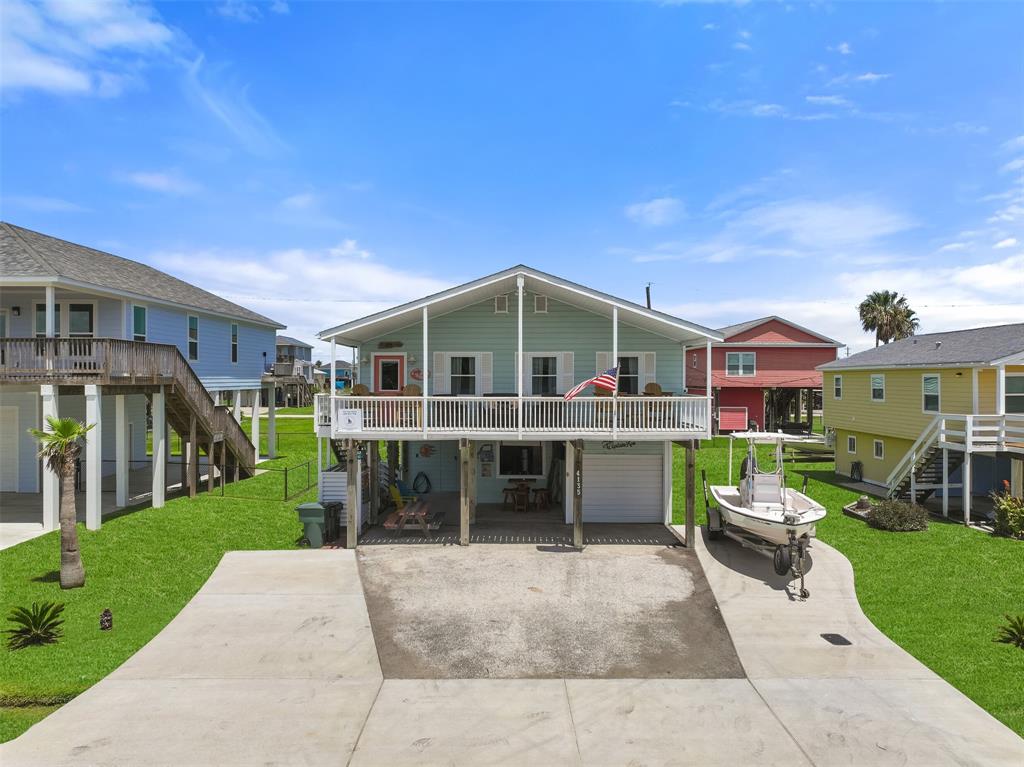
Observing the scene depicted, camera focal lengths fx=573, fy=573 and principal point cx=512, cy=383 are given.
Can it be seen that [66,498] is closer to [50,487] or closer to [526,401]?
[50,487]

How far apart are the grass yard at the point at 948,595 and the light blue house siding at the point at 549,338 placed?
5.27 m

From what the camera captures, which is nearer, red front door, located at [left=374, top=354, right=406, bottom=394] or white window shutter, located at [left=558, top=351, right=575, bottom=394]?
white window shutter, located at [left=558, top=351, right=575, bottom=394]

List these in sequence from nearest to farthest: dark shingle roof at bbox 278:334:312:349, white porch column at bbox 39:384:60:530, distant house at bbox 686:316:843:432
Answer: white porch column at bbox 39:384:60:530
distant house at bbox 686:316:843:432
dark shingle roof at bbox 278:334:312:349

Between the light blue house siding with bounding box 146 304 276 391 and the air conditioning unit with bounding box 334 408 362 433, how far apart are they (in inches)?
389

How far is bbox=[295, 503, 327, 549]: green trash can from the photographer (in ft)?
48.9

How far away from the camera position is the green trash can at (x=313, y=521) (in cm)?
1491

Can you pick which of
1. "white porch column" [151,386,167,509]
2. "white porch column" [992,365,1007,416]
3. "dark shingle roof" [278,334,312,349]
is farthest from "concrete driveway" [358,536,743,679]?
"dark shingle roof" [278,334,312,349]

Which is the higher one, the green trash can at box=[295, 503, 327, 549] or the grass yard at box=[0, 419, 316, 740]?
the green trash can at box=[295, 503, 327, 549]

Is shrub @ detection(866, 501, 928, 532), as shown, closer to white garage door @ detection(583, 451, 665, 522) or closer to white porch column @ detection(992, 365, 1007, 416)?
white porch column @ detection(992, 365, 1007, 416)

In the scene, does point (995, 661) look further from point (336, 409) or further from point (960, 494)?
point (960, 494)

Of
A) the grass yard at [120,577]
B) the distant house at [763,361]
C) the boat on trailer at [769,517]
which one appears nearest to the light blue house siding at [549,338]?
the boat on trailer at [769,517]

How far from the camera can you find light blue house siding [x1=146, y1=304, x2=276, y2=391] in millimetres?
20547

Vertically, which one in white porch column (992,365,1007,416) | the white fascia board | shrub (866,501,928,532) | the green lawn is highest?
the white fascia board

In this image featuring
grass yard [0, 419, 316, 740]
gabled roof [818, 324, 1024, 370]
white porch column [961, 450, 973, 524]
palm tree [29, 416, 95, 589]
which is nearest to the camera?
grass yard [0, 419, 316, 740]
